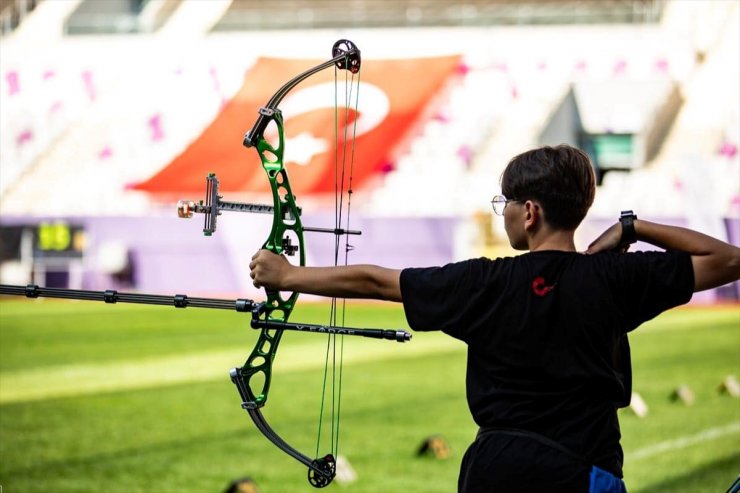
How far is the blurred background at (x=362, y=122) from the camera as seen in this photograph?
787 inches

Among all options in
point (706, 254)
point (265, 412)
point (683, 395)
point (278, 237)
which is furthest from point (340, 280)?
→ point (683, 395)

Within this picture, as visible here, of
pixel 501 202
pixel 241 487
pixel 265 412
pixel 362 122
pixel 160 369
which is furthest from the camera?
pixel 362 122

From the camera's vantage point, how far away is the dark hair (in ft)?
6.99

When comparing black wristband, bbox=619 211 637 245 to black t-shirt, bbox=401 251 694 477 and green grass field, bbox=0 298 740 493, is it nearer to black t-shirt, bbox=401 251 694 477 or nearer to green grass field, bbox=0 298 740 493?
black t-shirt, bbox=401 251 694 477

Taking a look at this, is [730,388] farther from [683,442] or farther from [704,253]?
[704,253]

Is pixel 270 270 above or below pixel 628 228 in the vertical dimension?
below

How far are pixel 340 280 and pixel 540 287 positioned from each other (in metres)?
0.38

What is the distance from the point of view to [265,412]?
742 cm

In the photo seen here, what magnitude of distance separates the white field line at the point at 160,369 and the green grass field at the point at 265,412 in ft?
0.08

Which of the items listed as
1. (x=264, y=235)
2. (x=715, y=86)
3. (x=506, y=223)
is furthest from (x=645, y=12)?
(x=506, y=223)

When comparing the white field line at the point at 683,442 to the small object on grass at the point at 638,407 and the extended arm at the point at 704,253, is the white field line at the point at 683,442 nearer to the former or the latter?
the small object on grass at the point at 638,407

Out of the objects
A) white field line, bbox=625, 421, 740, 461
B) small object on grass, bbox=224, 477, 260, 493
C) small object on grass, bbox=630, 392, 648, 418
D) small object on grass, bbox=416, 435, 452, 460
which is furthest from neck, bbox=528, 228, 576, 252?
small object on grass, bbox=630, 392, 648, 418

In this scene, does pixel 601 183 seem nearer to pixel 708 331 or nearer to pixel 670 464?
pixel 708 331

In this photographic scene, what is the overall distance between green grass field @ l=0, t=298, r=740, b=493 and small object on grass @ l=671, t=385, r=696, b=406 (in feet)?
0.25
